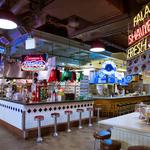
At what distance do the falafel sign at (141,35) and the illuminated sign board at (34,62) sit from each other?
3.78m

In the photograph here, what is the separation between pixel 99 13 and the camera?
4.41 meters

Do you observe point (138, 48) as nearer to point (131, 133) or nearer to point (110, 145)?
point (131, 133)

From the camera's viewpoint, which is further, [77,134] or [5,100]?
[5,100]

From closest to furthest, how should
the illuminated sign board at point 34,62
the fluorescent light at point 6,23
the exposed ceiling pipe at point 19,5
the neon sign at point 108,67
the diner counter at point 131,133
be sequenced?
Result: the diner counter at point 131,133 < the fluorescent light at point 6,23 < the exposed ceiling pipe at point 19,5 < the illuminated sign board at point 34,62 < the neon sign at point 108,67

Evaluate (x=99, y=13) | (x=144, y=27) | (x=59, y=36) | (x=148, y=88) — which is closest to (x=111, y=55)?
(x=59, y=36)

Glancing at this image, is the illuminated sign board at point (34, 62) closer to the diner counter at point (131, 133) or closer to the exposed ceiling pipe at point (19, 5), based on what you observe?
the exposed ceiling pipe at point (19, 5)

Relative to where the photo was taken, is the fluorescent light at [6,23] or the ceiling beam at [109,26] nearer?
the fluorescent light at [6,23]

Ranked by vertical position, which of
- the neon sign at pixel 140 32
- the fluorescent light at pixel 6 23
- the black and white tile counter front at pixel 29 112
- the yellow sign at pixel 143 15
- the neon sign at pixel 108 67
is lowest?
the black and white tile counter front at pixel 29 112

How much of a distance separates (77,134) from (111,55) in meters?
5.31

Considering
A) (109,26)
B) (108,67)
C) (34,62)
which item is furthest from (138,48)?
(108,67)

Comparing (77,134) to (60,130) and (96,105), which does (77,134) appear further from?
(96,105)

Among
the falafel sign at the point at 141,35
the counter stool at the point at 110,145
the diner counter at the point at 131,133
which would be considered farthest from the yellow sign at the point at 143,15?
the counter stool at the point at 110,145

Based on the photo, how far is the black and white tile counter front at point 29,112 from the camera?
6.00m

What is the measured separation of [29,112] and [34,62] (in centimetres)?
211
